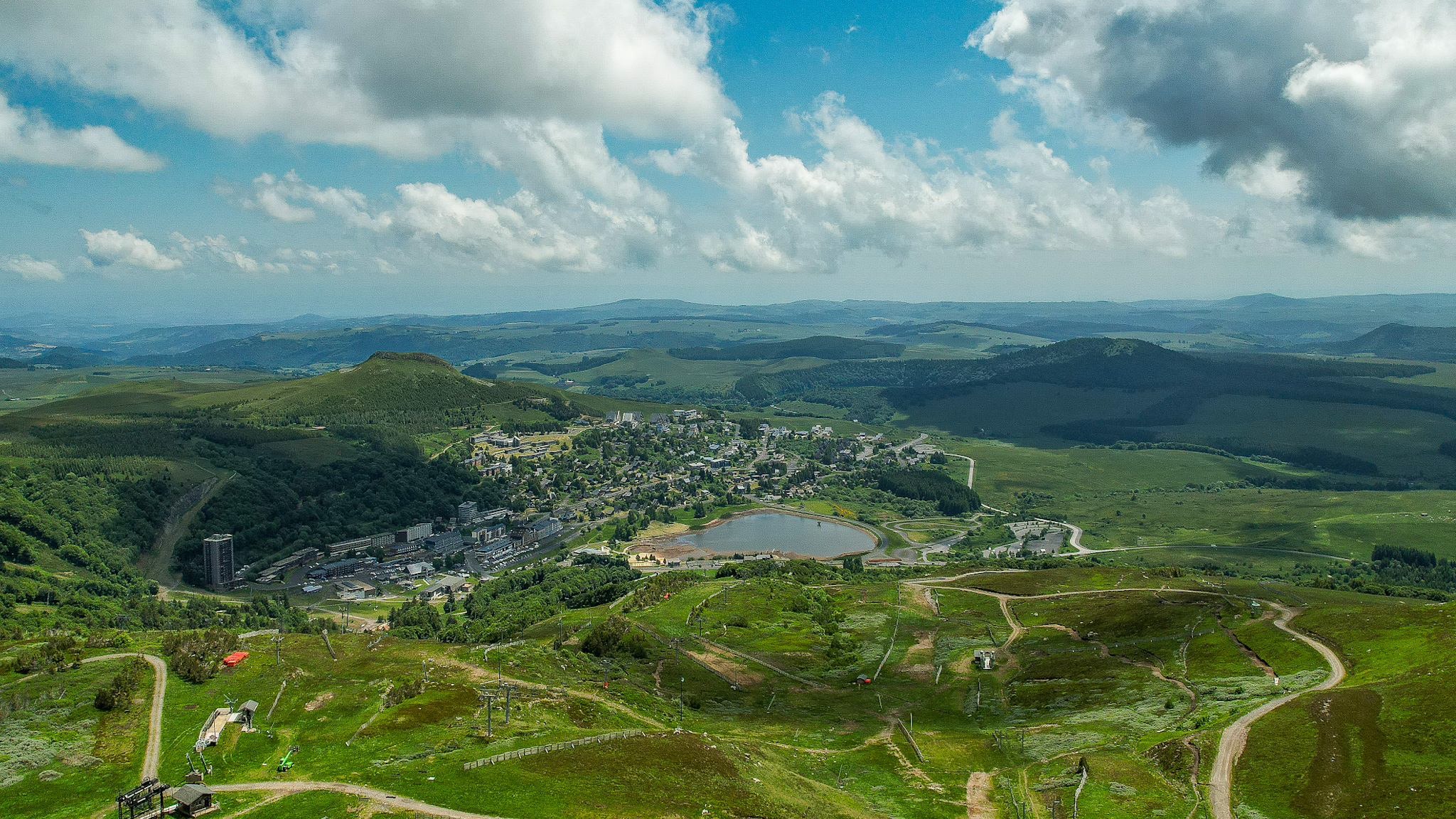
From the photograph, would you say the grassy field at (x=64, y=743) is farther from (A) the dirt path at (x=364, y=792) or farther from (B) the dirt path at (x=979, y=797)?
(B) the dirt path at (x=979, y=797)

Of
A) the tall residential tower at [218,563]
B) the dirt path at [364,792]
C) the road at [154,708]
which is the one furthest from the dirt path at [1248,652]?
the tall residential tower at [218,563]

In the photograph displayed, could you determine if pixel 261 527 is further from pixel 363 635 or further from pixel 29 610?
pixel 363 635

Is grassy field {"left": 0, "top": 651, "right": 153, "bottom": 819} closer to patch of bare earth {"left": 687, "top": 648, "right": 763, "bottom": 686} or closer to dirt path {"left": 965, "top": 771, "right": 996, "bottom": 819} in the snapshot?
dirt path {"left": 965, "top": 771, "right": 996, "bottom": 819}

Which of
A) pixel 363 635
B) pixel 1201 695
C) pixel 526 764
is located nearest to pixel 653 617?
pixel 363 635

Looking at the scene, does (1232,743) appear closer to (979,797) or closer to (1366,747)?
(1366,747)

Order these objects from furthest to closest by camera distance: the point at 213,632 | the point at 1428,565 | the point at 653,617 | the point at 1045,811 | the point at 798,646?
the point at 1428,565
the point at 653,617
the point at 798,646
the point at 213,632
the point at 1045,811

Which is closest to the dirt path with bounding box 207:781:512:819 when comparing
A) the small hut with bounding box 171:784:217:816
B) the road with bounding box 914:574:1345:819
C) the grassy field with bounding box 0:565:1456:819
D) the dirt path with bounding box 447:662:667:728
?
the grassy field with bounding box 0:565:1456:819
